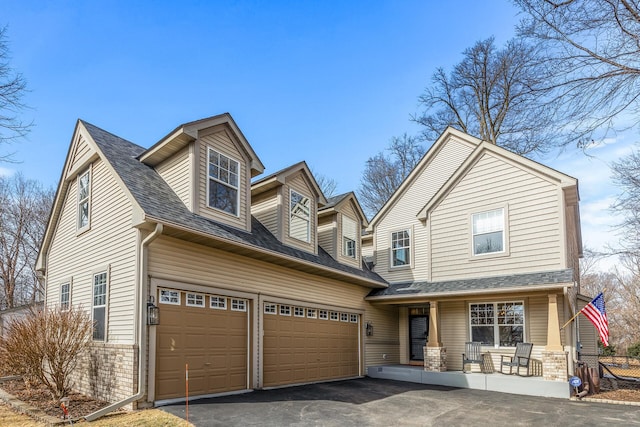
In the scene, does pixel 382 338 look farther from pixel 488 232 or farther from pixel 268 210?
pixel 268 210

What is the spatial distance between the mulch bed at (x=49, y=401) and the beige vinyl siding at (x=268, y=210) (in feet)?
18.4

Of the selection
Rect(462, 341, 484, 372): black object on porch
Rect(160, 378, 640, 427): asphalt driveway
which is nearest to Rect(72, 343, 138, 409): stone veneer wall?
Rect(160, 378, 640, 427): asphalt driveway

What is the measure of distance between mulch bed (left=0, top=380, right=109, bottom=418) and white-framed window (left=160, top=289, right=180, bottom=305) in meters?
2.15

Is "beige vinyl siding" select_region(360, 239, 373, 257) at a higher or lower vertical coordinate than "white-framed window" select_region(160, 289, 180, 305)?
higher

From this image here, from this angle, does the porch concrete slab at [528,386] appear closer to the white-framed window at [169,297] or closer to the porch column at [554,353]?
the porch column at [554,353]

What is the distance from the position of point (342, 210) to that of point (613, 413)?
8.78m

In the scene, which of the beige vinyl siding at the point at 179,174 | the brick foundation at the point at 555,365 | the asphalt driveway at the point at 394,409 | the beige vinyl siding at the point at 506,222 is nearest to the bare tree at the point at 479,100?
the beige vinyl siding at the point at 506,222

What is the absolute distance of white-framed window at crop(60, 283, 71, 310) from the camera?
10.6 meters

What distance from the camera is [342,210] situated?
572 inches

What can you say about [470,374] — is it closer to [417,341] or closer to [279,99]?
[417,341]

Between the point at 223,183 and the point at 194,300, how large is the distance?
2.84 metres

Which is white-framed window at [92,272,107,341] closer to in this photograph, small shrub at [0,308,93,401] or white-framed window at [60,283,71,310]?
small shrub at [0,308,93,401]

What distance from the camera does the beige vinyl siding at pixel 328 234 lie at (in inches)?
555

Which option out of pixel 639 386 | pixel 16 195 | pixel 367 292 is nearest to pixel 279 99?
pixel 367 292
